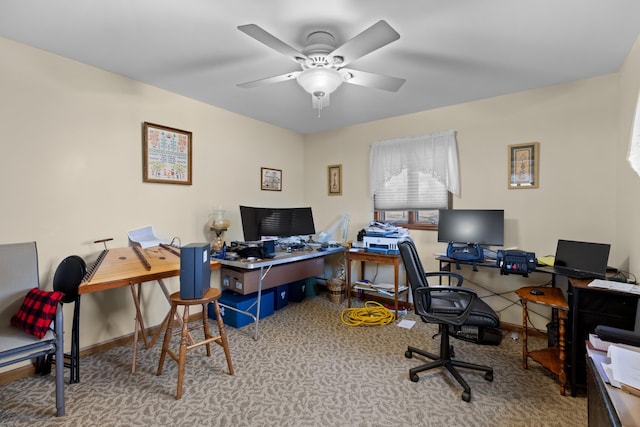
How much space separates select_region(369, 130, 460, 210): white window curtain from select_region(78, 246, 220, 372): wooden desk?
2.41m

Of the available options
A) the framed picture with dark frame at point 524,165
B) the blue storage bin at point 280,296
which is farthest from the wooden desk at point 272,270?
the framed picture with dark frame at point 524,165

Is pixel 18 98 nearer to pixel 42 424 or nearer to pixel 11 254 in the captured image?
pixel 11 254

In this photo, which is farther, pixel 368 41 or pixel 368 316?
→ pixel 368 316

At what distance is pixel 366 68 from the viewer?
242cm

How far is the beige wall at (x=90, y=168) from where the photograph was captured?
213 centimetres

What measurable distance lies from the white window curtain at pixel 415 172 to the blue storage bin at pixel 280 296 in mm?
1629

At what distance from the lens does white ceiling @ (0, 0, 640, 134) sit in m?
1.69

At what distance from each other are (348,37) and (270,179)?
2.43 m

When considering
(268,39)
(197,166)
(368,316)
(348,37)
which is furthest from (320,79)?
(368,316)

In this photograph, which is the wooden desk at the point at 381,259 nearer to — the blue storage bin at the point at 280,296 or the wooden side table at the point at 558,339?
the blue storage bin at the point at 280,296

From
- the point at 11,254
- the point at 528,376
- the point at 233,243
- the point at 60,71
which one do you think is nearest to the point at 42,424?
the point at 11,254

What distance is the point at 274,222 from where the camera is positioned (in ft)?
11.7

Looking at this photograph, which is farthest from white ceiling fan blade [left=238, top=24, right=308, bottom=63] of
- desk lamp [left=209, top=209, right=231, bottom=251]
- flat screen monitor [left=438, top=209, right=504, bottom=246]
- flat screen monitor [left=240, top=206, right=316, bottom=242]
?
flat screen monitor [left=438, top=209, right=504, bottom=246]

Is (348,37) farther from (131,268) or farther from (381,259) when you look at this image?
(381,259)
